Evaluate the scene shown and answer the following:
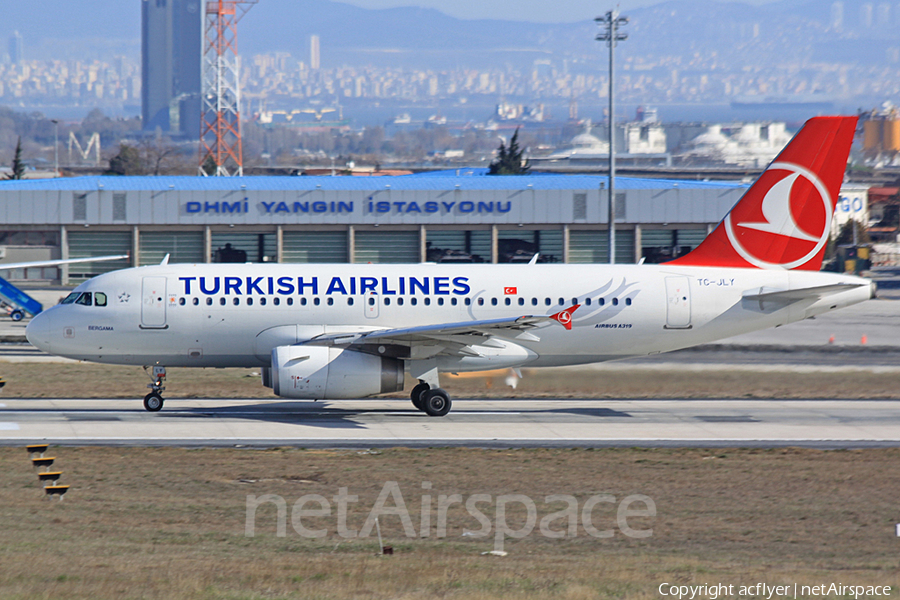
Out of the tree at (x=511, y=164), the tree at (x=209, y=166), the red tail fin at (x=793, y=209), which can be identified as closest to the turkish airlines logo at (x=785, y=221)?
the red tail fin at (x=793, y=209)

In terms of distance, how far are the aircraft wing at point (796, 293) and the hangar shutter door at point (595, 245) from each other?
4264 centimetres

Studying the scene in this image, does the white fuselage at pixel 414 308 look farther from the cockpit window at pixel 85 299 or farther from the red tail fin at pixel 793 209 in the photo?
the red tail fin at pixel 793 209

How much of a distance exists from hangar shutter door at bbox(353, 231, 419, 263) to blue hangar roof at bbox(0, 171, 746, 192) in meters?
3.24

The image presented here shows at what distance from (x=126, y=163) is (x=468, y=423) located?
131 m

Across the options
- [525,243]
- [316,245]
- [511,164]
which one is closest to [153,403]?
[316,245]

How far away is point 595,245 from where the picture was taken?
242 ft

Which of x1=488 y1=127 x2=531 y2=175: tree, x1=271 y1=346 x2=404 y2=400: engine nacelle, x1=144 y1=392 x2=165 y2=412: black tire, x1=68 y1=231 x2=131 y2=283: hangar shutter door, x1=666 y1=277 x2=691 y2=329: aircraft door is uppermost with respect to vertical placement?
x1=488 y1=127 x2=531 y2=175: tree

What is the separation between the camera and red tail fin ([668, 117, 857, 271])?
3131cm

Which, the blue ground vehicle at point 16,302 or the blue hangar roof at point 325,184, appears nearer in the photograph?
the blue ground vehicle at point 16,302

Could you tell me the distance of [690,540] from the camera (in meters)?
17.7

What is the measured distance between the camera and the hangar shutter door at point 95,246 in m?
71.8

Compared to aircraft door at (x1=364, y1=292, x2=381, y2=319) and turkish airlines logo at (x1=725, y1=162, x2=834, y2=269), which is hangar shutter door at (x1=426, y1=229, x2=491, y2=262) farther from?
aircraft door at (x1=364, y1=292, x2=381, y2=319)

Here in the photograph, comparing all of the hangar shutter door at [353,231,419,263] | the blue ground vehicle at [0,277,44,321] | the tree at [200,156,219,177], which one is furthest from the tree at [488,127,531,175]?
the blue ground vehicle at [0,277,44,321]

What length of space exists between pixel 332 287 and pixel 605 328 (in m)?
8.10
